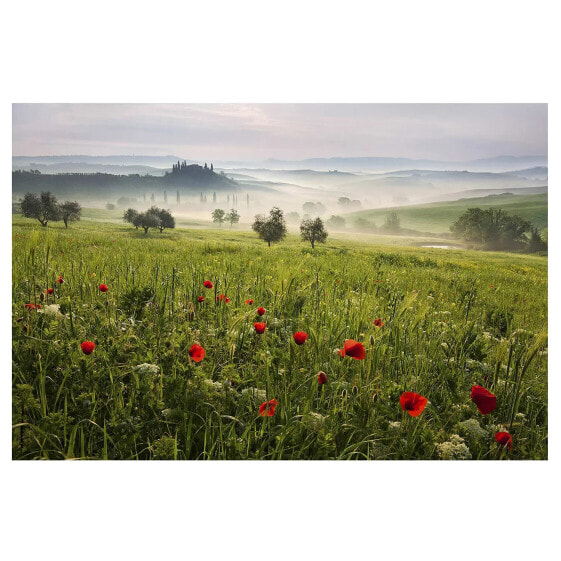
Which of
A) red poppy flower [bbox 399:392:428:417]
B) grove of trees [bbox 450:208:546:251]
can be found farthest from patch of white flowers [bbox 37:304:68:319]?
grove of trees [bbox 450:208:546:251]

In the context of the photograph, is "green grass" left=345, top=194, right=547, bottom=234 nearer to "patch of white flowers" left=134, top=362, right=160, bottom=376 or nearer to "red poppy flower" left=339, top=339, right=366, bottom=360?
"red poppy flower" left=339, top=339, right=366, bottom=360

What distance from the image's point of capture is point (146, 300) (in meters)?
2.94

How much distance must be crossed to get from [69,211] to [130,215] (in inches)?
19.9

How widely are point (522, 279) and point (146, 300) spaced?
305 centimetres

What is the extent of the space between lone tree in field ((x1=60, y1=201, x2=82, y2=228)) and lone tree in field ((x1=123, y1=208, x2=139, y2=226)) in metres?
0.38

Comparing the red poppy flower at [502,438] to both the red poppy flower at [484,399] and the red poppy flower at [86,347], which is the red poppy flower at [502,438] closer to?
the red poppy flower at [484,399]

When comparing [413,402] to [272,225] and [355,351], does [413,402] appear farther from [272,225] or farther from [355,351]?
[272,225]

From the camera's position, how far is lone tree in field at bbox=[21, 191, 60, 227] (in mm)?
3531

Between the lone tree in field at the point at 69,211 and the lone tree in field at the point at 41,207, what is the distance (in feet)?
0.16

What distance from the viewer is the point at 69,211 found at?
3.81 meters
